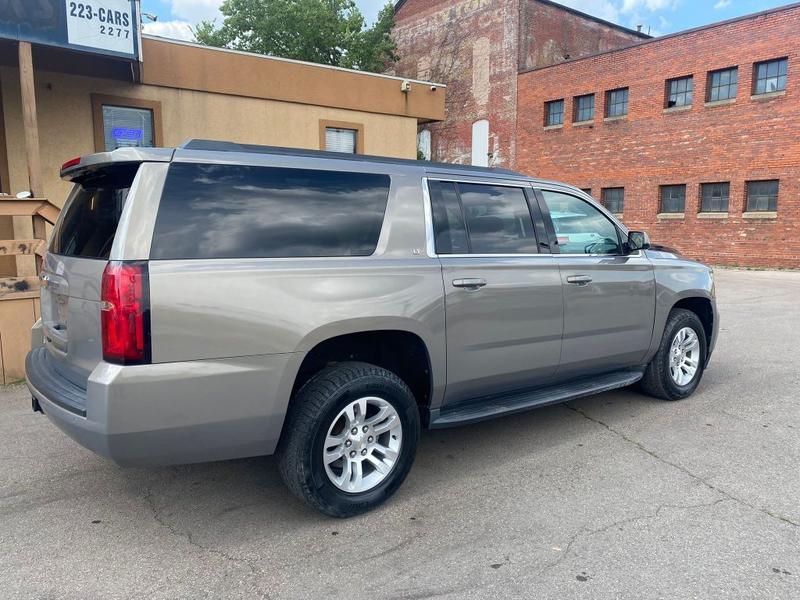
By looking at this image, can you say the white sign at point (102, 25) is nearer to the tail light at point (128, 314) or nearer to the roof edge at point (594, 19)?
the tail light at point (128, 314)

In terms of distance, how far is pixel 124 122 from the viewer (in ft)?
33.3

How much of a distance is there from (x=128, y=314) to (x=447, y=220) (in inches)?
77.5

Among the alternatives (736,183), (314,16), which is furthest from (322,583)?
(314,16)

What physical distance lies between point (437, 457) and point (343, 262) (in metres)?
1.68

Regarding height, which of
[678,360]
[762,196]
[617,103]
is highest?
[617,103]

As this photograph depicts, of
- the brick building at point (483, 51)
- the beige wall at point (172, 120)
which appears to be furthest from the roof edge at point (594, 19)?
the beige wall at point (172, 120)

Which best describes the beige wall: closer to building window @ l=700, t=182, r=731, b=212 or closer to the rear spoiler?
the rear spoiler

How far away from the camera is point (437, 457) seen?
429cm

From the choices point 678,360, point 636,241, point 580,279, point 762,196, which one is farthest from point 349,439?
point 762,196

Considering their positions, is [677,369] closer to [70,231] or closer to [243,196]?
[243,196]

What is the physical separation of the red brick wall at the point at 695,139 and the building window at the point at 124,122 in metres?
18.1

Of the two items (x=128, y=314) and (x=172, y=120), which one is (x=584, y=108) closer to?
(x=172, y=120)

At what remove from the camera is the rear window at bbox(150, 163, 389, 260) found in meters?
2.96

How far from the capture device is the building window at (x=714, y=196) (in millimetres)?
20959
